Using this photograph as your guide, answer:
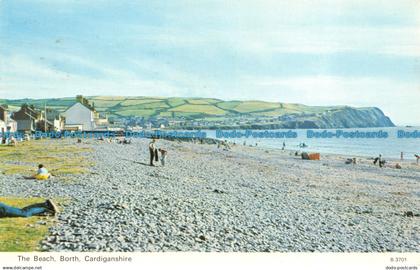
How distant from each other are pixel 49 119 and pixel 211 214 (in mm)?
14216

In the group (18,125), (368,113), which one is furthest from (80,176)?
(368,113)

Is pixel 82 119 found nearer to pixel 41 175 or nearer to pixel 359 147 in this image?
pixel 41 175

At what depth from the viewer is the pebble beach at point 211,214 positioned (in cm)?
786

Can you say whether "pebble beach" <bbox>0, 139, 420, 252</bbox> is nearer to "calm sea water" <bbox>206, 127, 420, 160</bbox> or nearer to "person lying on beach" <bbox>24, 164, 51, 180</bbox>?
"person lying on beach" <bbox>24, 164, 51, 180</bbox>

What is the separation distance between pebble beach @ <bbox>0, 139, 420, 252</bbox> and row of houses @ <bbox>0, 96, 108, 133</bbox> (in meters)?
A: 4.61

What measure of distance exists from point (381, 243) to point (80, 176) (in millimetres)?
8323

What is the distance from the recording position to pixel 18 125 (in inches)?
993

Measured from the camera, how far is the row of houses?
19.8m

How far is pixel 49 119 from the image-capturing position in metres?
21.6

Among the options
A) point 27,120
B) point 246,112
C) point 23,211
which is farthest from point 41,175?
point 246,112

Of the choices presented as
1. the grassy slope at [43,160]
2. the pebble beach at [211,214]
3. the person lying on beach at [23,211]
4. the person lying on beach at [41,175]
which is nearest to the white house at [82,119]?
the grassy slope at [43,160]

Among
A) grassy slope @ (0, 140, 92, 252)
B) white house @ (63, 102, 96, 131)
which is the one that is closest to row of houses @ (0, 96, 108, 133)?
white house @ (63, 102, 96, 131)

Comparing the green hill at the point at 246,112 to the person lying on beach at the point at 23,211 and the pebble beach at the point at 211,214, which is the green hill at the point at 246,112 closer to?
the pebble beach at the point at 211,214

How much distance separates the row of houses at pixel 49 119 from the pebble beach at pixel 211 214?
4.61 m
